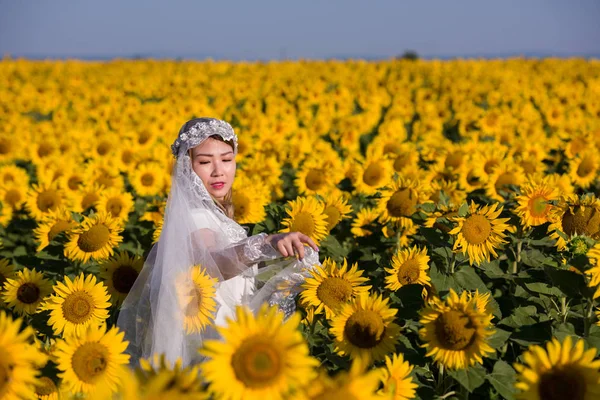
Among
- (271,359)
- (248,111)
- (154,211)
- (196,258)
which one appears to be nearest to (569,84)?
(248,111)

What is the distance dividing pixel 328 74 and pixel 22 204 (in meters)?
13.7

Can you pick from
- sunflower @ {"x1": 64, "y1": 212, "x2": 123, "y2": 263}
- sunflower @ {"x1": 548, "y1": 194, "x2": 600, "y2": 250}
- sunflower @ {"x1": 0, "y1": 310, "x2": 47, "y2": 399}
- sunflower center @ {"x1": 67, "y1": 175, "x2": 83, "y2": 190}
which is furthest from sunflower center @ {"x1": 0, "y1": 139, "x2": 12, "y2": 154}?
sunflower @ {"x1": 548, "y1": 194, "x2": 600, "y2": 250}

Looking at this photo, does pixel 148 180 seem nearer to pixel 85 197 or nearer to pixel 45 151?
pixel 85 197

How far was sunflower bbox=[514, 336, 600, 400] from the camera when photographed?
205 cm

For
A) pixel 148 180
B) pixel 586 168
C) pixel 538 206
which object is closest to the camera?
pixel 538 206

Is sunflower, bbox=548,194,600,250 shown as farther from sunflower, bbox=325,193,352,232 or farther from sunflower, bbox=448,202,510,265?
sunflower, bbox=325,193,352,232

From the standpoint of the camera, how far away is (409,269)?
3.53 metres

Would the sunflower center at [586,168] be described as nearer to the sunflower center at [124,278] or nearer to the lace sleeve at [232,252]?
the lace sleeve at [232,252]

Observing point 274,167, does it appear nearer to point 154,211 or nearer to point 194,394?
point 154,211

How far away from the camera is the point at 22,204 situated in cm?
621

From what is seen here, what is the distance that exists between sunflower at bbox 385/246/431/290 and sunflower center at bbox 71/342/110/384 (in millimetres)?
1636

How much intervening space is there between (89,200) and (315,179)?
6.90 ft

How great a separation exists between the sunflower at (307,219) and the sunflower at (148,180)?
269 cm

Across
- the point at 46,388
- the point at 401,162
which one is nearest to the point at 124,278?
the point at 46,388
